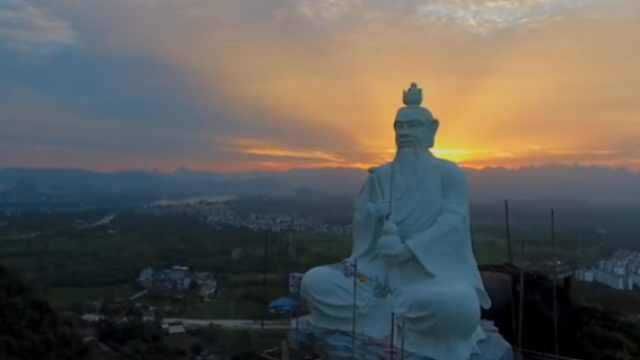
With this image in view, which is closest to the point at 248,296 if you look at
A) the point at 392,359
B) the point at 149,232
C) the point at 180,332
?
the point at 180,332

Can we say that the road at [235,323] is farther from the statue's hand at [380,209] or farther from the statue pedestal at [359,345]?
the statue's hand at [380,209]

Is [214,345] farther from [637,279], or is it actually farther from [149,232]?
[149,232]

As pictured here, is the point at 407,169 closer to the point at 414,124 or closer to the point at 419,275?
the point at 414,124

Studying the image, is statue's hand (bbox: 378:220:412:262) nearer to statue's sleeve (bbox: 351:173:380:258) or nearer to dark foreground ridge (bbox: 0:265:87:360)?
statue's sleeve (bbox: 351:173:380:258)

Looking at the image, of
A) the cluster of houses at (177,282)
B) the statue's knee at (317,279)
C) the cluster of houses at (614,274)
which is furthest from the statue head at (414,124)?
the cluster of houses at (177,282)

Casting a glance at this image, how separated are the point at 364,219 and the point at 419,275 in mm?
812

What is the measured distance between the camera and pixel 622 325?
944cm

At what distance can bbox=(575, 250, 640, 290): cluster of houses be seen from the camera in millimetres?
16172

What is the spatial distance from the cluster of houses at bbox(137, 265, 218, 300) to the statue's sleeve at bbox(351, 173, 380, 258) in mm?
8605

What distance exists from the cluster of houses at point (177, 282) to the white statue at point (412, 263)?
880 centimetres

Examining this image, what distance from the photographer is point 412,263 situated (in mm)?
7301

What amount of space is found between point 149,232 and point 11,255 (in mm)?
7781

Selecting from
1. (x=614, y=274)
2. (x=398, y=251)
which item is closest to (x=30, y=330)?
(x=398, y=251)

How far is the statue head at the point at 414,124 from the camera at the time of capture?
7.78 m
